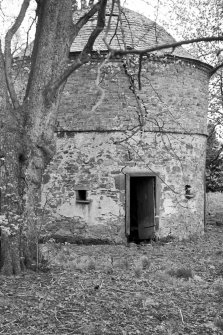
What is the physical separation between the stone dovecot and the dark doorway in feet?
0.27

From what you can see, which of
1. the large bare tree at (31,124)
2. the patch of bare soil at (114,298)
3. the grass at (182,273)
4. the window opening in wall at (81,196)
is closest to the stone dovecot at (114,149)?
the window opening in wall at (81,196)

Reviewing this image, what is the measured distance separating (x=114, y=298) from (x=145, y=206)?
684 centimetres

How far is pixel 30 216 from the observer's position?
7.95 m

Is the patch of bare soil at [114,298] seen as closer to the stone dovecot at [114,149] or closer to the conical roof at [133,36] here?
the stone dovecot at [114,149]

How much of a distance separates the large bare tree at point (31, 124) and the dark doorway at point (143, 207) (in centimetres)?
493

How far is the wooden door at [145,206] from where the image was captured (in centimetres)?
1301

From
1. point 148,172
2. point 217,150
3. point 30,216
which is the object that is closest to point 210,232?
point 148,172

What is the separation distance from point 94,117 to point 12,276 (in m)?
5.87

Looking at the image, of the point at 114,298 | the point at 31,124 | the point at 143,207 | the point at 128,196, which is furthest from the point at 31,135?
the point at 143,207

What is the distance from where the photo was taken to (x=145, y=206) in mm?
13641

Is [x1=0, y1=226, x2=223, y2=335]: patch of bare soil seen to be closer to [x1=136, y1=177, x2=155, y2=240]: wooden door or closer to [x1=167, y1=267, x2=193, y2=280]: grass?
[x1=167, y1=267, x2=193, y2=280]: grass

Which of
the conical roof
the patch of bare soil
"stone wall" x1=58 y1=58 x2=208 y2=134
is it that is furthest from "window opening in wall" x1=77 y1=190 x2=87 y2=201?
the conical roof

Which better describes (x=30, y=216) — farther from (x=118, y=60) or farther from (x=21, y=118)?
(x=118, y=60)

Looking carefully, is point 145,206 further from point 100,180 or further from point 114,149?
point 114,149
